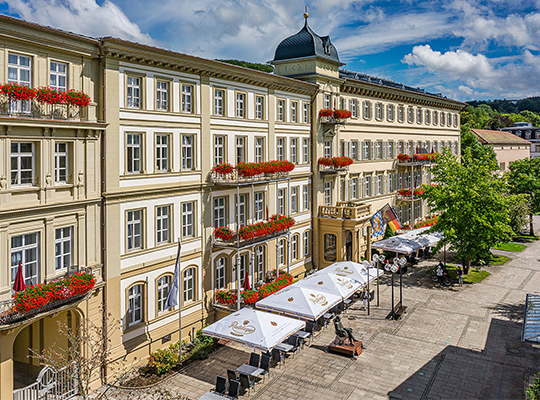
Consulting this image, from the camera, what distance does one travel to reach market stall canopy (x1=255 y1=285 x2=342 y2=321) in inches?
890

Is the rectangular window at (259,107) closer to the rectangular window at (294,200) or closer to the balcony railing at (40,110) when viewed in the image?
the rectangular window at (294,200)

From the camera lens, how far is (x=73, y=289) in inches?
667

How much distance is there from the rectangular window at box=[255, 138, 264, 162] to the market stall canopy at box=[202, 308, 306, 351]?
37.7 feet

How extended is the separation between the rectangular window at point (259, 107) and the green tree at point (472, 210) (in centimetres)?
1523

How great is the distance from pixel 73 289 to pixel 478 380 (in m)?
17.4

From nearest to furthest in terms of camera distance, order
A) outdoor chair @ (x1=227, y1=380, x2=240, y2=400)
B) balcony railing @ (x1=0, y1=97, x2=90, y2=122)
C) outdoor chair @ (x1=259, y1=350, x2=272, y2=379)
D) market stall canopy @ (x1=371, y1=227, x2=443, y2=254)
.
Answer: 1. balcony railing @ (x1=0, y1=97, x2=90, y2=122)
2. outdoor chair @ (x1=227, y1=380, x2=240, y2=400)
3. outdoor chair @ (x1=259, y1=350, x2=272, y2=379)
4. market stall canopy @ (x1=371, y1=227, x2=443, y2=254)

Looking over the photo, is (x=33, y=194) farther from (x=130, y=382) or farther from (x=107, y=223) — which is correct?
(x=130, y=382)

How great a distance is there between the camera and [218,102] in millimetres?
25797

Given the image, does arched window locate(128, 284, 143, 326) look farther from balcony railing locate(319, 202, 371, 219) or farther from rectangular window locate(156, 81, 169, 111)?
balcony railing locate(319, 202, 371, 219)

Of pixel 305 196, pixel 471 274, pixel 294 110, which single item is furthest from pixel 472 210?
pixel 294 110

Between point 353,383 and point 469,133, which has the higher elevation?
point 469,133

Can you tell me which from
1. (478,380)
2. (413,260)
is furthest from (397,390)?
(413,260)

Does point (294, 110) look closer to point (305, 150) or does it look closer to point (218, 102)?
point (305, 150)

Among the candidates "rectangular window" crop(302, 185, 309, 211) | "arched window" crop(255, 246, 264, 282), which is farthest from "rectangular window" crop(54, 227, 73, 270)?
"rectangular window" crop(302, 185, 309, 211)
